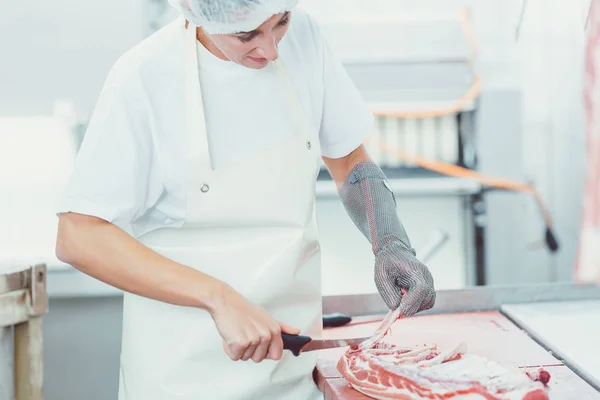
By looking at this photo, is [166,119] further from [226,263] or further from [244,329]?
[244,329]

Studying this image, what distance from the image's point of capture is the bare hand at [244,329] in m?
1.32

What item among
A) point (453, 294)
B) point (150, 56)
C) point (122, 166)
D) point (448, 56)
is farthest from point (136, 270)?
point (448, 56)

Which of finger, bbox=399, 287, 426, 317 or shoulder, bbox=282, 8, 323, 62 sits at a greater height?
shoulder, bbox=282, 8, 323, 62

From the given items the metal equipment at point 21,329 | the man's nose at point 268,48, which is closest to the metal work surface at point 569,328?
the man's nose at point 268,48

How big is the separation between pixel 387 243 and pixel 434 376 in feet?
1.13

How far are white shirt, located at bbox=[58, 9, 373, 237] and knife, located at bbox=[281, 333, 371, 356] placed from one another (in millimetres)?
327

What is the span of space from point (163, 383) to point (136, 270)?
0.97 feet

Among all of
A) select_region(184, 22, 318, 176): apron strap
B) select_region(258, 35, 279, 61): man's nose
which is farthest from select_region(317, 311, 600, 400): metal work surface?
select_region(258, 35, 279, 61): man's nose

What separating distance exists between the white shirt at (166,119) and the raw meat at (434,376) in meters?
0.47

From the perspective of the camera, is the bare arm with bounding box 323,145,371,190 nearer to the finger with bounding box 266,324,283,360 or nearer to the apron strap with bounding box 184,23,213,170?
the apron strap with bounding box 184,23,213,170

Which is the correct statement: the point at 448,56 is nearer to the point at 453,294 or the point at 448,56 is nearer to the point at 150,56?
the point at 453,294

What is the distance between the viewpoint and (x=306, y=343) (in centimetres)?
142

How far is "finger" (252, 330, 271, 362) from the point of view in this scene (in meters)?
1.33

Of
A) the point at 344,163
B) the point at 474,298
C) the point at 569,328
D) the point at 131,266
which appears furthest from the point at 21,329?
the point at 569,328
